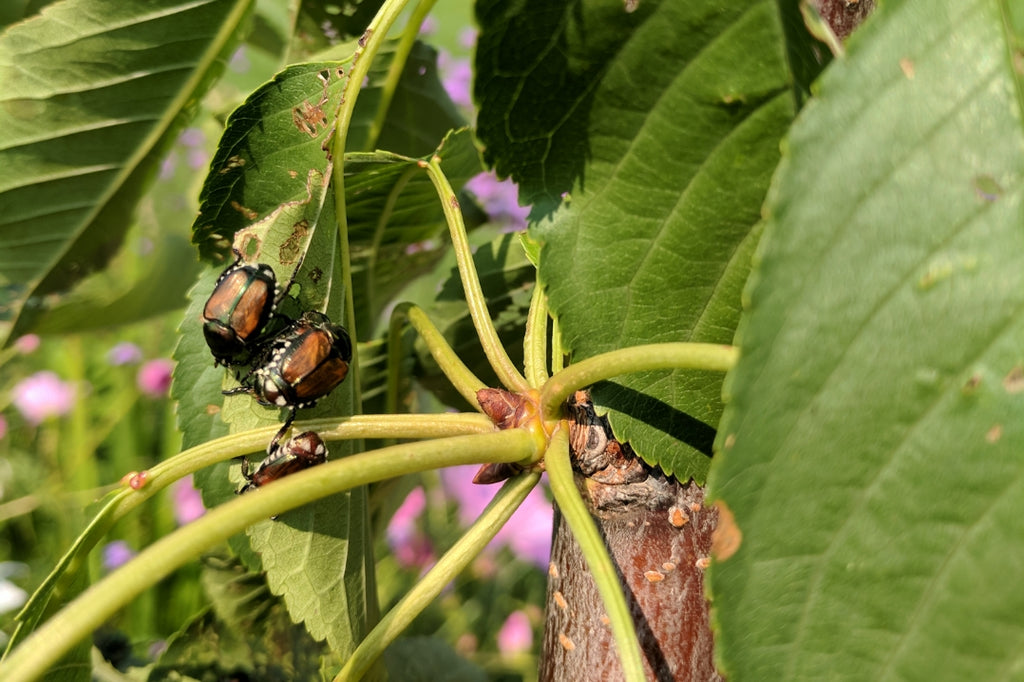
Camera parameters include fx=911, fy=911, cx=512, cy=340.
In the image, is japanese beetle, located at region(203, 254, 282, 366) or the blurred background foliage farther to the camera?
the blurred background foliage

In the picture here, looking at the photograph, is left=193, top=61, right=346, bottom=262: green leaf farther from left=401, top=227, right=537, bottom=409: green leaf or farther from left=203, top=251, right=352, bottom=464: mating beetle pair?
left=401, top=227, right=537, bottom=409: green leaf

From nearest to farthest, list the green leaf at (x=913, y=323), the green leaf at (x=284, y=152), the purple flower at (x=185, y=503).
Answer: the green leaf at (x=913, y=323)
the green leaf at (x=284, y=152)
the purple flower at (x=185, y=503)

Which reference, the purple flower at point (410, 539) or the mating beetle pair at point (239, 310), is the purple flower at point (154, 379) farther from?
the mating beetle pair at point (239, 310)

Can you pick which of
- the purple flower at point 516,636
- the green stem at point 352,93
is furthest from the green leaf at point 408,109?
the purple flower at point 516,636

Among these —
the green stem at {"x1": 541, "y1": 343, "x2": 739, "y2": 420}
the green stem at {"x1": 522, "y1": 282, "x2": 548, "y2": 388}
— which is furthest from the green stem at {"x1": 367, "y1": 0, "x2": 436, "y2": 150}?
the green stem at {"x1": 541, "y1": 343, "x2": 739, "y2": 420}

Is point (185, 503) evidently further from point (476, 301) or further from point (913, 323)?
point (913, 323)

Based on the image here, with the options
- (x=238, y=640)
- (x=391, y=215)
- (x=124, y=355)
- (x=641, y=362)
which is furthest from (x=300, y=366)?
(x=124, y=355)
